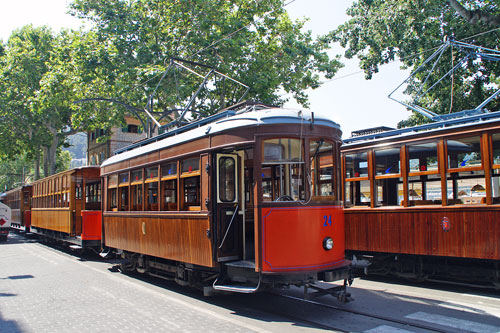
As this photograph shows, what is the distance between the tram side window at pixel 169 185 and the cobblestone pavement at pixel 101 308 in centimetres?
168

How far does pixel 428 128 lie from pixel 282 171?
3856 millimetres

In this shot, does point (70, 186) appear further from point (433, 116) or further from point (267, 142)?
point (433, 116)

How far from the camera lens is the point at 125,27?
1953 cm

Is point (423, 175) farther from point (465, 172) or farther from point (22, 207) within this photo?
point (22, 207)

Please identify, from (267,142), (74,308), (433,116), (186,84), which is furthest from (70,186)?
(433,116)

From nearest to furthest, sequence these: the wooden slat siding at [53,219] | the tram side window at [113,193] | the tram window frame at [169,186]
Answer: the tram window frame at [169,186], the tram side window at [113,193], the wooden slat siding at [53,219]

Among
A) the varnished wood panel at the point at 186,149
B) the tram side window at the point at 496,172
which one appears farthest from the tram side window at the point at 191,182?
the tram side window at the point at 496,172

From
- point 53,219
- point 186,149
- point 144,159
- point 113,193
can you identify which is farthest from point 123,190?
point 53,219

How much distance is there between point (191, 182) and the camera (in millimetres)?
8133

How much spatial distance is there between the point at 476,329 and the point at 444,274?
3347mm

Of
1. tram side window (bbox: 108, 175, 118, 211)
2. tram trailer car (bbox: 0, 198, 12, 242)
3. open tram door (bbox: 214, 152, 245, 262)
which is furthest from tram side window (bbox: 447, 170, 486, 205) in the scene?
tram trailer car (bbox: 0, 198, 12, 242)

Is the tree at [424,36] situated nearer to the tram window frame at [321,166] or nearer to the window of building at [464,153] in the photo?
the window of building at [464,153]

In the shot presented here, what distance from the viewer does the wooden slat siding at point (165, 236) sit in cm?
773

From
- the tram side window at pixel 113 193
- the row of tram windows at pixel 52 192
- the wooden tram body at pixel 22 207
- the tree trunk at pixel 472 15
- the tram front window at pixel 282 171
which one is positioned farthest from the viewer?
the wooden tram body at pixel 22 207
